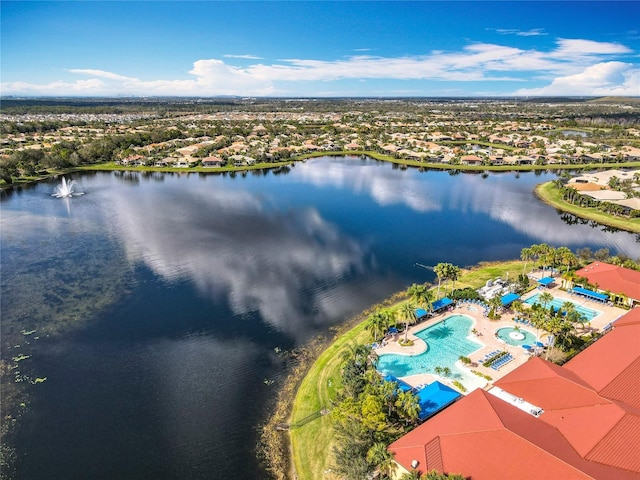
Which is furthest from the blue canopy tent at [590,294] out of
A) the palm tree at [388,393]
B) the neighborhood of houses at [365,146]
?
the neighborhood of houses at [365,146]

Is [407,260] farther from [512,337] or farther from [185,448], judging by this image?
[185,448]

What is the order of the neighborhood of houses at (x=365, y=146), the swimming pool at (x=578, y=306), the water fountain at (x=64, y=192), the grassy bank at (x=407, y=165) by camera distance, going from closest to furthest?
the swimming pool at (x=578, y=306) < the water fountain at (x=64, y=192) < the grassy bank at (x=407, y=165) < the neighborhood of houses at (x=365, y=146)

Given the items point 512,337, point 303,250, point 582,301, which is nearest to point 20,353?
point 303,250

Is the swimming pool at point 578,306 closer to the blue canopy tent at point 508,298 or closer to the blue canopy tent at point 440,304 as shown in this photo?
the blue canopy tent at point 508,298

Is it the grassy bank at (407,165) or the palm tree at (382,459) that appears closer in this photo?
the palm tree at (382,459)

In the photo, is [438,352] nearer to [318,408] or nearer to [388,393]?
[388,393]

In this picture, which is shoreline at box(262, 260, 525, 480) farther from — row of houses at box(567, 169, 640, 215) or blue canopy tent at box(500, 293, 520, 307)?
row of houses at box(567, 169, 640, 215)
